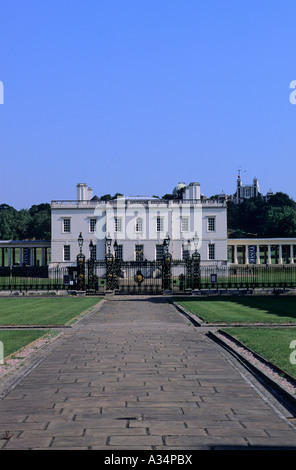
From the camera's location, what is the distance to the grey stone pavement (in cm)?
687

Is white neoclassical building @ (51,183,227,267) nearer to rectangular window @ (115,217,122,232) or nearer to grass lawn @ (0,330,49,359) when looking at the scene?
rectangular window @ (115,217,122,232)

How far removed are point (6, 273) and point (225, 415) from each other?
58.5 m

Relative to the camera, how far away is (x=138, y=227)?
2734 inches

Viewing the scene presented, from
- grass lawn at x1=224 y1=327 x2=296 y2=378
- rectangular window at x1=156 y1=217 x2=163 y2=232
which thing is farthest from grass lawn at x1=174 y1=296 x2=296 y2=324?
rectangular window at x1=156 y1=217 x2=163 y2=232

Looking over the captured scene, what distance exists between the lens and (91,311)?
26.3 m

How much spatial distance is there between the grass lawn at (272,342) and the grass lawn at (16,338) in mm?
6041

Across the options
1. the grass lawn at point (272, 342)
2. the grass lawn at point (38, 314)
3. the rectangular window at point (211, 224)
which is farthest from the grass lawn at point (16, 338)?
the rectangular window at point (211, 224)

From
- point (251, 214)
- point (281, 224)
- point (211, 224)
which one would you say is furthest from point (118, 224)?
point (251, 214)

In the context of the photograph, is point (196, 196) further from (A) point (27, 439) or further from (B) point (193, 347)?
(A) point (27, 439)

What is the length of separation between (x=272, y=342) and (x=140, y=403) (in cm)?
666

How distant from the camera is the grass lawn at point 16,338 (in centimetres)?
1380

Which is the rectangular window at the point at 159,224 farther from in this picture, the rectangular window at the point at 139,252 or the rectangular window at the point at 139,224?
the rectangular window at the point at 139,252

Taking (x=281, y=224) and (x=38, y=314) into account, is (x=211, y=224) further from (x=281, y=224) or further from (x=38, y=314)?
(x=38, y=314)
